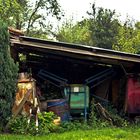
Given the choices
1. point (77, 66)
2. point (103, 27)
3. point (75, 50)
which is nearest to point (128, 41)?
point (103, 27)

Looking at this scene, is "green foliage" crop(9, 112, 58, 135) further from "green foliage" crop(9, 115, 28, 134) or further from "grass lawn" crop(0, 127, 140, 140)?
"grass lawn" crop(0, 127, 140, 140)

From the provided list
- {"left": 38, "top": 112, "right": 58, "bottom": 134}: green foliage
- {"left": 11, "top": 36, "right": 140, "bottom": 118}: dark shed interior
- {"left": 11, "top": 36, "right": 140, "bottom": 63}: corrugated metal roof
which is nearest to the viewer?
{"left": 38, "top": 112, "right": 58, "bottom": 134}: green foliage

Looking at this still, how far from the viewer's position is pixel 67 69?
15750mm

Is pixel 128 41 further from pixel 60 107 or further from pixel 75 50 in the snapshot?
pixel 60 107

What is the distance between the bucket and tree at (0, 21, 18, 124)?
2036 mm

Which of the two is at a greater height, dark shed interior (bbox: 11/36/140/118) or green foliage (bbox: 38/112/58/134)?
dark shed interior (bbox: 11/36/140/118)

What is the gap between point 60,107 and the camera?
1295cm

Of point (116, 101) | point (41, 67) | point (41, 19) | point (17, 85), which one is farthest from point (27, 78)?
point (41, 19)

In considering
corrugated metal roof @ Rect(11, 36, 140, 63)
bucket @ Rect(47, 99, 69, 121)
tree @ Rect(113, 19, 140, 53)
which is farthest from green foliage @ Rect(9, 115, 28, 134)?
tree @ Rect(113, 19, 140, 53)

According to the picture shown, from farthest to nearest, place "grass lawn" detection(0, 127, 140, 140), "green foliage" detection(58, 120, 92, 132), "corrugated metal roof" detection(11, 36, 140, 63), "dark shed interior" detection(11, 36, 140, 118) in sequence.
A: 1. "dark shed interior" detection(11, 36, 140, 118)
2. "corrugated metal roof" detection(11, 36, 140, 63)
3. "green foliage" detection(58, 120, 92, 132)
4. "grass lawn" detection(0, 127, 140, 140)

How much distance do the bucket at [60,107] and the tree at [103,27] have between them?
28.3 m

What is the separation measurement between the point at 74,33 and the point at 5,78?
34.5m

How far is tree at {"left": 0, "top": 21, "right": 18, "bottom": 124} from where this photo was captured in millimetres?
10812

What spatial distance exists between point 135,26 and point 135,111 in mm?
31720
